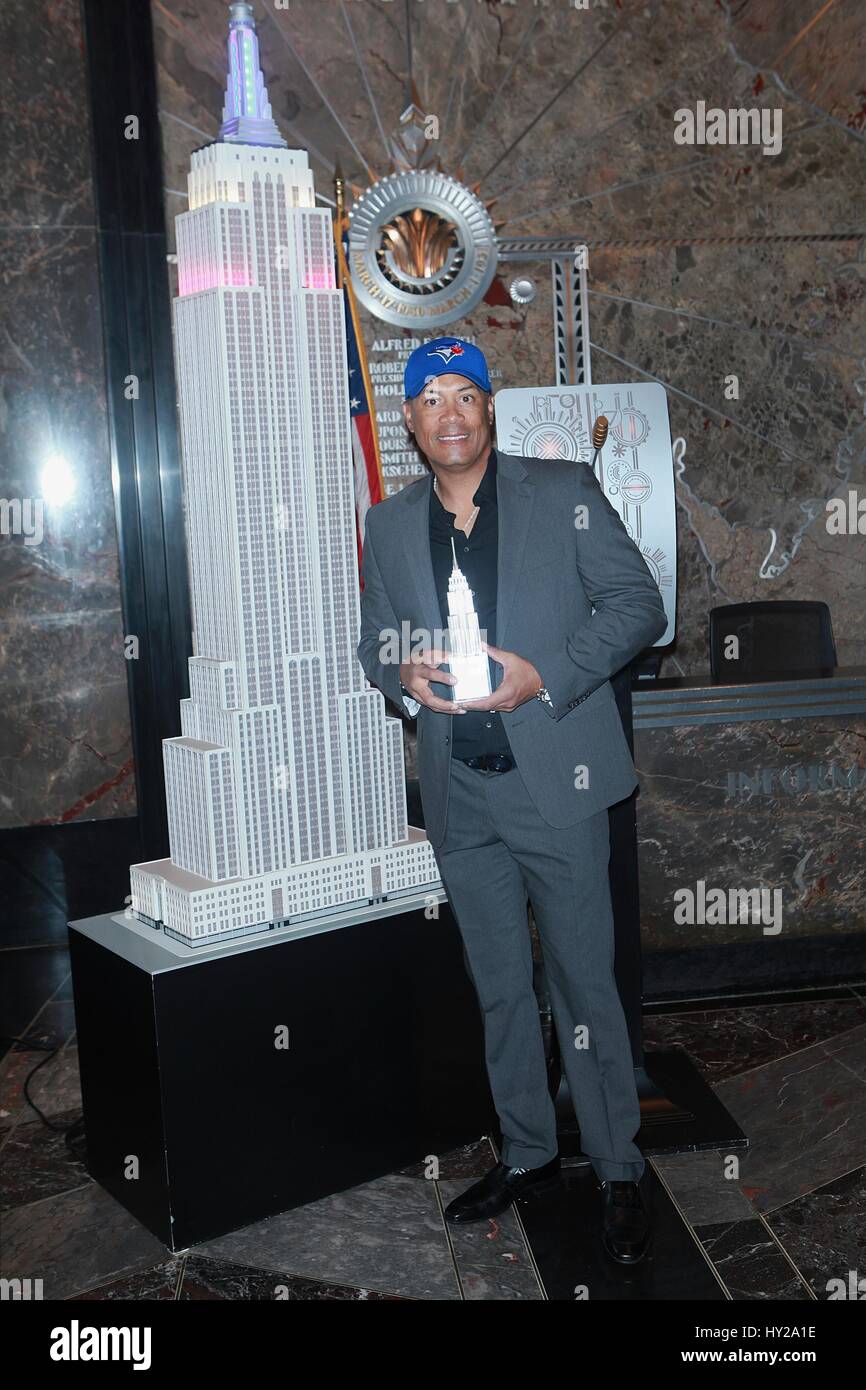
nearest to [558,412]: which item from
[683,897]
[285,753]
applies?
[285,753]

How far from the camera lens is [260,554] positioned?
2611 mm

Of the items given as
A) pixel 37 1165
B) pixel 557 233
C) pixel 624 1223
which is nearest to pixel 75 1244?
pixel 37 1165

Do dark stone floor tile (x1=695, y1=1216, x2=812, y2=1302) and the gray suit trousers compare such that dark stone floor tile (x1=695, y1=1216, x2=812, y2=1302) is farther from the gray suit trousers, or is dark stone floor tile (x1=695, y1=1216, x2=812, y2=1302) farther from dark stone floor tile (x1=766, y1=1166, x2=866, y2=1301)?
the gray suit trousers

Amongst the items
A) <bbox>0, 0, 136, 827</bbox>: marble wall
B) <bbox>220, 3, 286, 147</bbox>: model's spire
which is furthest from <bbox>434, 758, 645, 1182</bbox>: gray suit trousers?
<bbox>0, 0, 136, 827</bbox>: marble wall

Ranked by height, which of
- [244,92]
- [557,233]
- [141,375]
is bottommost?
[141,375]

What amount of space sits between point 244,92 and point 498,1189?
95.6 inches

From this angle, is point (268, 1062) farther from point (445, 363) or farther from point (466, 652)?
point (445, 363)

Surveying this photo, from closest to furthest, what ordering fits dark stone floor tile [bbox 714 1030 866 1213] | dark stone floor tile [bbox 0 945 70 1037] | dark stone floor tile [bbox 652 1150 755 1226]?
dark stone floor tile [bbox 652 1150 755 1226], dark stone floor tile [bbox 714 1030 866 1213], dark stone floor tile [bbox 0 945 70 1037]

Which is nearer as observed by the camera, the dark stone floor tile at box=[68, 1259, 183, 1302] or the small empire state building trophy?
the small empire state building trophy

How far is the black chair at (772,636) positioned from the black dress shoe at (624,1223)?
2201 mm

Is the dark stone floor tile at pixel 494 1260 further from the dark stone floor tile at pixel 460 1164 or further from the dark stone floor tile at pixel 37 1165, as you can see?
the dark stone floor tile at pixel 37 1165

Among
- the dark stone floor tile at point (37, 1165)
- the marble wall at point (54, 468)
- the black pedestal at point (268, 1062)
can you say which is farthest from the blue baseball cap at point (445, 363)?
the marble wall at point (54, 468)

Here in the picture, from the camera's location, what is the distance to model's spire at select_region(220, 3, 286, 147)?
257cm

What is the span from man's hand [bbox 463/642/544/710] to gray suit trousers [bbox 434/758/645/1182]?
7.6 inches
